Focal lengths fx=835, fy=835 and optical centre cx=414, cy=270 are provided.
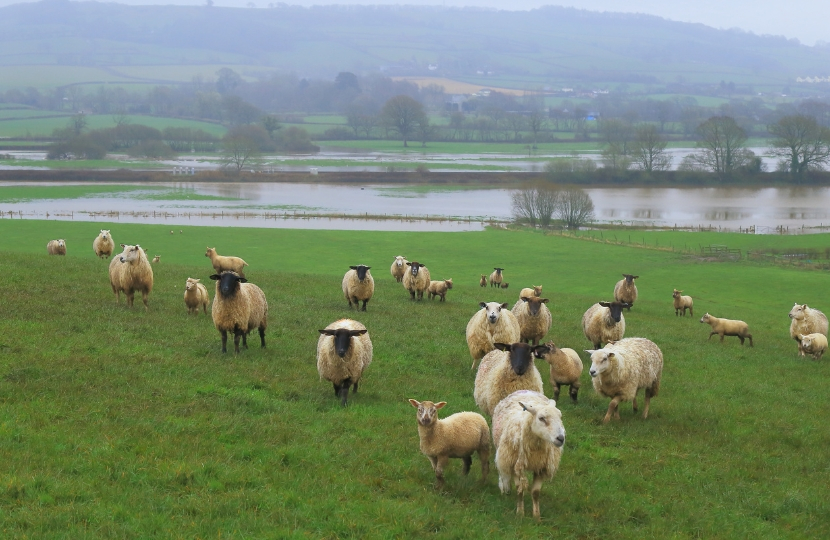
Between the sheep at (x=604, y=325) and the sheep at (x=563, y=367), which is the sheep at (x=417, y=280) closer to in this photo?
the sheep at (x=604, y=325)

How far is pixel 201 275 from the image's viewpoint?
30.1m

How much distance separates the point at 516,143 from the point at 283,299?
514 feet

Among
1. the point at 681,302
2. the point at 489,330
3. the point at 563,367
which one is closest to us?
the point at 563,367

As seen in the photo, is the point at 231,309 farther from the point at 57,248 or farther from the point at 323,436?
the point at 57,248

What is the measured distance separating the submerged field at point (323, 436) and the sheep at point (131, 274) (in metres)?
0.53

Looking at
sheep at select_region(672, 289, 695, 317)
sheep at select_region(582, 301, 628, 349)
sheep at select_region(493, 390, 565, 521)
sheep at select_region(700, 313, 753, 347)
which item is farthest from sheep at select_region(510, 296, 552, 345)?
sheep at select_region(672, 289, 695, 317)

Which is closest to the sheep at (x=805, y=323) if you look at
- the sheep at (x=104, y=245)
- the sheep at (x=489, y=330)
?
the sheep at (x=489, y=330)

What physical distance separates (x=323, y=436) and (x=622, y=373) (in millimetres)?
5263

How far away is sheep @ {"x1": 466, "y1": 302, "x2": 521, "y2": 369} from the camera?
1648 cm

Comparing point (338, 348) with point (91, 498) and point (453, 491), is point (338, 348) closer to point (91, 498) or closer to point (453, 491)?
point (453, 491)

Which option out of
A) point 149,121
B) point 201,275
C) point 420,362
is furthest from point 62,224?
point 149,121

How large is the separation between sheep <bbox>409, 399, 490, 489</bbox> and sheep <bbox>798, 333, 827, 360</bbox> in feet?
47.4

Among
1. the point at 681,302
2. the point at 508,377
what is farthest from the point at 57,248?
the point at 508,377

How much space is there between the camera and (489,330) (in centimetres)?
1666
